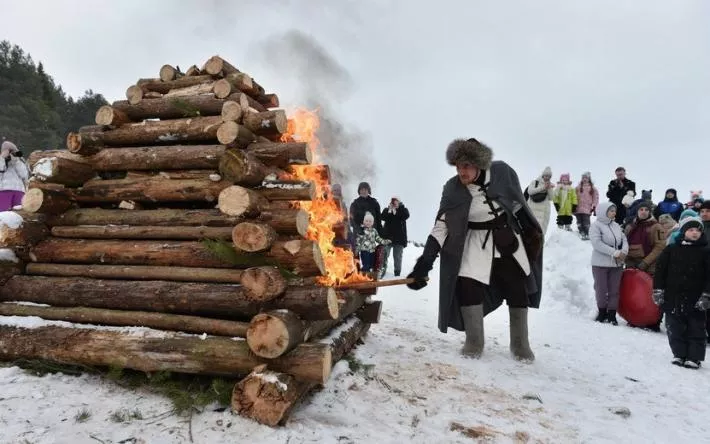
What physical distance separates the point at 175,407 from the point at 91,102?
45167 millimetres

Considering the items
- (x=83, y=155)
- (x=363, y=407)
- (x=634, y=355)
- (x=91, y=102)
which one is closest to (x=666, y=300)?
(x=634, y=355)

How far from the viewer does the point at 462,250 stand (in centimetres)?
541

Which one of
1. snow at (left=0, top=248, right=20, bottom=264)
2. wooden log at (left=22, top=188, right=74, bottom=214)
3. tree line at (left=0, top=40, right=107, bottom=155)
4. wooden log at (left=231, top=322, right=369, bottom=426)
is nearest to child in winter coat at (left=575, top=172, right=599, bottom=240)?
wooden log at (left=231, top=322, right=369, bottom=426)

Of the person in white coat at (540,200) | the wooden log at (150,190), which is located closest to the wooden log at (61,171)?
the wooden log at (150,190)

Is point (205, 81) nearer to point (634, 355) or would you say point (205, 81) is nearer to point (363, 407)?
point (363, 407)

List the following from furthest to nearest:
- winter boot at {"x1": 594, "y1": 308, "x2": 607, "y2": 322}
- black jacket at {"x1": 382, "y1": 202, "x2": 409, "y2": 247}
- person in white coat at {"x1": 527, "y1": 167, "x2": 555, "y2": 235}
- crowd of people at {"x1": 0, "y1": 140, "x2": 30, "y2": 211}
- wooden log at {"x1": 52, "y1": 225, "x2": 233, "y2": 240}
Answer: black jacket at {"x1": 382, "y1": 202, "x2": 409, "y2": 247}, person in white coat at {"x1": 527, "y1": 167, "x2": 555, "y2": 235}, crowd of people at {"x1": 0, "y1": 140, "x2": 30, "y2": 211}, winter boot at {"x1": 594, "y1": 308, "x2": 607, "y2": 322}, wooden log at {"x1": 52, "y1": 225, "x2": 233, "y2": 240}

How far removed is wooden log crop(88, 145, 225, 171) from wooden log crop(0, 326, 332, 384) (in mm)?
1783

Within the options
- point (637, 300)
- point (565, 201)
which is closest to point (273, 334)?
point (637, 300)

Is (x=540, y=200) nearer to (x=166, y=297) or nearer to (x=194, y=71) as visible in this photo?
(x=194, y=71)

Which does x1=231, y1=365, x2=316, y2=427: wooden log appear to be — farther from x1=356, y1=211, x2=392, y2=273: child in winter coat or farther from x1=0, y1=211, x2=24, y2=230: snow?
x1=356, y1=211, x2=392, y2=273: child in winter coat

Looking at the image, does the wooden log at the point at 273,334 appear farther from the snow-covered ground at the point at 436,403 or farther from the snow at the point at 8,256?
the snow at the point at 8,256

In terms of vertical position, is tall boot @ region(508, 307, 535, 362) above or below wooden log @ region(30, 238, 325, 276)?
below

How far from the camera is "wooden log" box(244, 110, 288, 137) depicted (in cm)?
475

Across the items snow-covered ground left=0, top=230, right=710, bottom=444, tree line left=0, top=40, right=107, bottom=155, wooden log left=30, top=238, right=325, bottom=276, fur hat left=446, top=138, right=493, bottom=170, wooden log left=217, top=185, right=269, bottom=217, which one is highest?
tree line left=0, top=40, right=107, bottom=155
